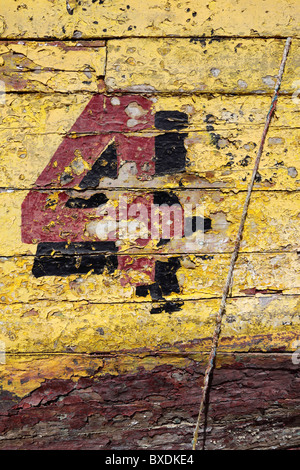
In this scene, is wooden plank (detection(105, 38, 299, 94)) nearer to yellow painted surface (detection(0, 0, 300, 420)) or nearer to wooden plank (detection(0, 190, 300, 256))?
yellow painted surface (detection(0, 0, 300, 420))

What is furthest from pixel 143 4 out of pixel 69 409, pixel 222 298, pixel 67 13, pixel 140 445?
pixel 140 445

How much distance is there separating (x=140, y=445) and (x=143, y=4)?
1.92 metres

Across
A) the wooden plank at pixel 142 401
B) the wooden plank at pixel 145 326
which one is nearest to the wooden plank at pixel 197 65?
the wooden plank at pixel 145 326

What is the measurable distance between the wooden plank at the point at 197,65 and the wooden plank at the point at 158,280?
726 millimetres

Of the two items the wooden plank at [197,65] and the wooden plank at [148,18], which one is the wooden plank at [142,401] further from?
the wooden plank at [148,18]

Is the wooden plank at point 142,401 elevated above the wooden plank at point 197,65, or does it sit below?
below

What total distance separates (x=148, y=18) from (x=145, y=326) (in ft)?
4.28

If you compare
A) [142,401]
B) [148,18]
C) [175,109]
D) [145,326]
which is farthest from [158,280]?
[148,18]

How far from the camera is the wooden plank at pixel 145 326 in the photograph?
4.56 ft

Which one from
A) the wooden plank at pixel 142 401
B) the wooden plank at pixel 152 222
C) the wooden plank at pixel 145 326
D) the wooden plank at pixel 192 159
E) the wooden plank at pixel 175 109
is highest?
the wooden plank at pixel 175 109

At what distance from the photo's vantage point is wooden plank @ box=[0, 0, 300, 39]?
4.28 ft

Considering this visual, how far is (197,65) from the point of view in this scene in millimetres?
1354

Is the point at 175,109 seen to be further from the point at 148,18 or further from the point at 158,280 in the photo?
the point at 158,280

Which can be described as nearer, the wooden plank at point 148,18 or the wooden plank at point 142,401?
the wooden plank at point 148,18
